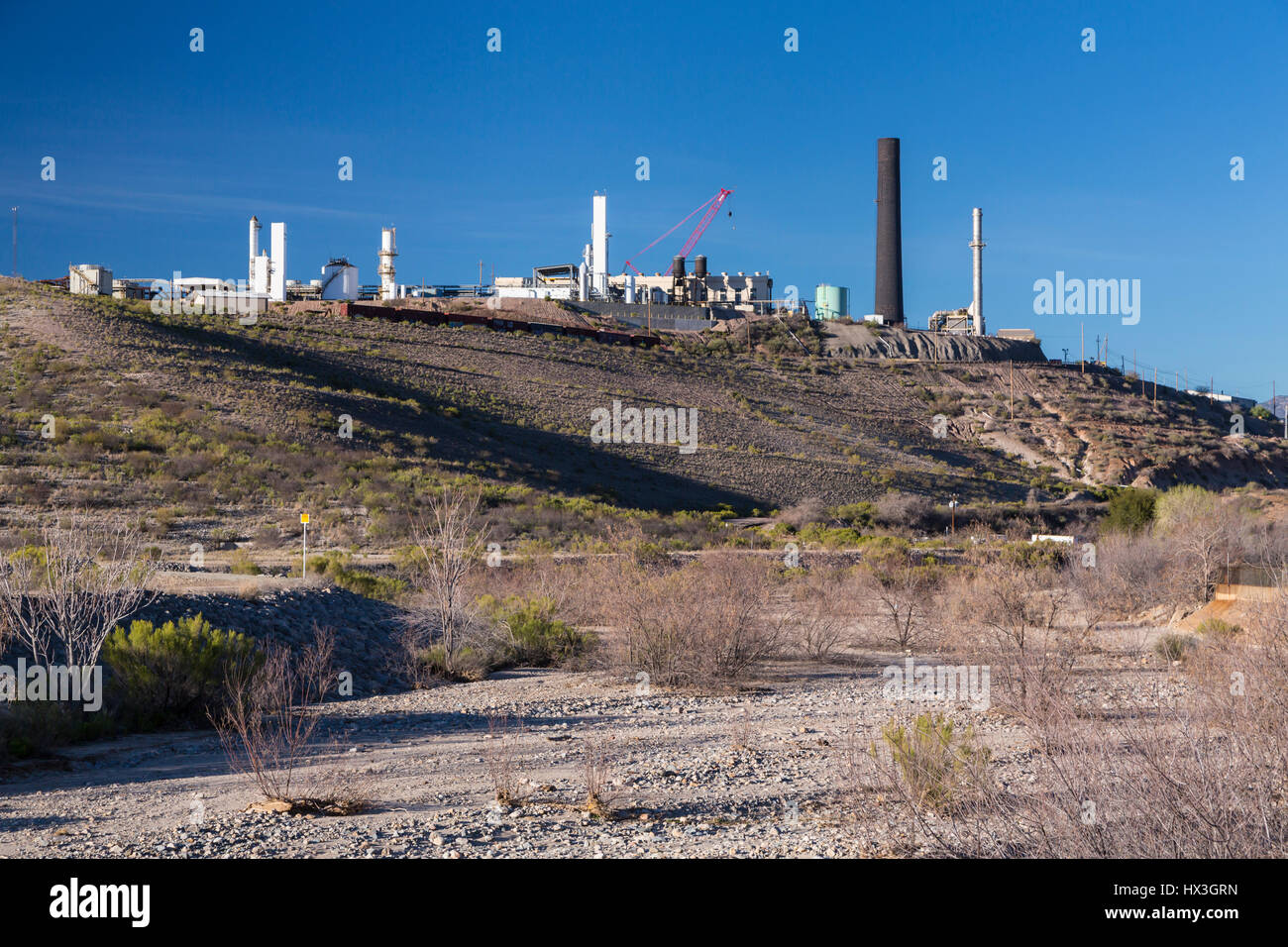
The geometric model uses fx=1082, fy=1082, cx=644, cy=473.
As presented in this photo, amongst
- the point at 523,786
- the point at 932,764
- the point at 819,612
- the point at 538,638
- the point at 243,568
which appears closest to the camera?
the point at 932,764

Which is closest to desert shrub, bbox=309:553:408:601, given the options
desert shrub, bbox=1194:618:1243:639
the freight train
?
desert shrub, bbox=1194:618:1243:639

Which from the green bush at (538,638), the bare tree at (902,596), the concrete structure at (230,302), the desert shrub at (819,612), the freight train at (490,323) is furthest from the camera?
the freight train at (490,323)

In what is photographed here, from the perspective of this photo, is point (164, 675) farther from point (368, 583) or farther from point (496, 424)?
point (496, 424)

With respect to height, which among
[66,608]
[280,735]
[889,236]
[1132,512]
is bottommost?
[280,735]

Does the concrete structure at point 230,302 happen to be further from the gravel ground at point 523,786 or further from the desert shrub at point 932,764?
the desert shrub at point 932,764

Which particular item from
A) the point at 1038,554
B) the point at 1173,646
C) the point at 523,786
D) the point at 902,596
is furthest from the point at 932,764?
the point at 1038,554

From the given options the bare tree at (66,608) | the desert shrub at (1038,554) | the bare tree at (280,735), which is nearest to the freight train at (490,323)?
the desert shrub at (1038,554)
